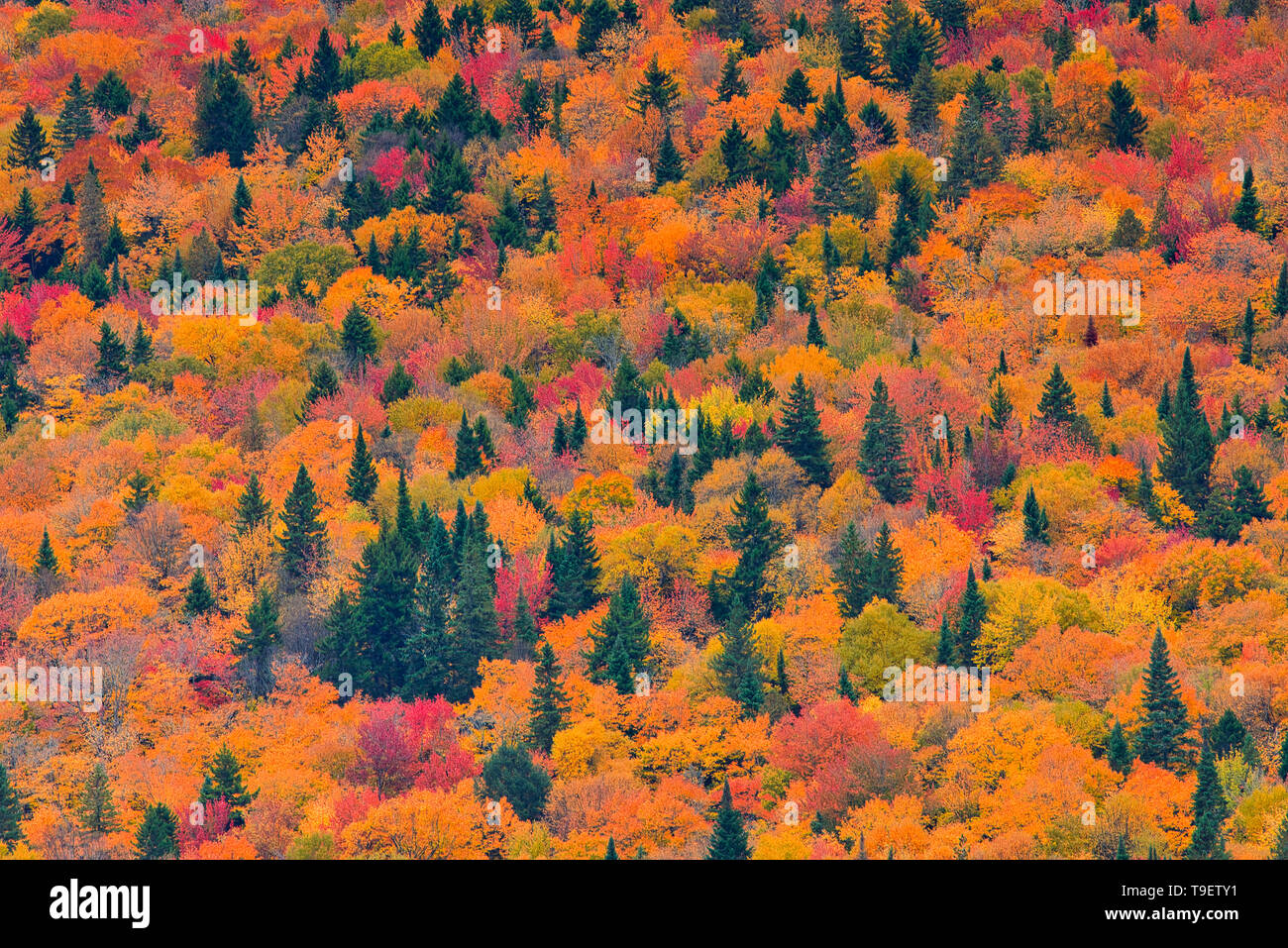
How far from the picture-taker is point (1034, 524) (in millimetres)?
94062

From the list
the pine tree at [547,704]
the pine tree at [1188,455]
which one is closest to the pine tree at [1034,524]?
the pine tree at [1188,455]

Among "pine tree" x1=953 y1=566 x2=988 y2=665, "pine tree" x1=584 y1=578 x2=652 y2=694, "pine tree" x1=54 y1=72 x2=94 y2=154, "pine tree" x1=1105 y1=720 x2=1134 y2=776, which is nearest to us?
"pine tree" x1=1105 y1=720 x2=1134 y2=776

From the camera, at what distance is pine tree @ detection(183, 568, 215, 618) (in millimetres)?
92438

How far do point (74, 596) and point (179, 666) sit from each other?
23.0 ft

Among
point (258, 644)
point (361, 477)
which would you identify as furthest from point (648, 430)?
point (258, 644)

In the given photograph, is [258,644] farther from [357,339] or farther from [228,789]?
[357,339]

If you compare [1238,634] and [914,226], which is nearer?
[1238,634]

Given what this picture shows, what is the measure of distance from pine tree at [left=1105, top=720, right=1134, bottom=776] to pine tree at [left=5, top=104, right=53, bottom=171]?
101 meters

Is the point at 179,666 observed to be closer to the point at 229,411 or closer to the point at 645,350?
the point at 229,411

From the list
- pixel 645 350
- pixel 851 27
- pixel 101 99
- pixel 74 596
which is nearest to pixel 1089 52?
pixel 851 27

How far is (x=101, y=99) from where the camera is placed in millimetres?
160000

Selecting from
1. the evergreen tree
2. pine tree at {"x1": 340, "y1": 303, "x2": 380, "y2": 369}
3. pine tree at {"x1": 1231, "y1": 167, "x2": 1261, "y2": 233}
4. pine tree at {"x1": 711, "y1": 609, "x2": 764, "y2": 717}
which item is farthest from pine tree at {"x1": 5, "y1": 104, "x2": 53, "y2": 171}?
pine tree at {"x1": 711, "y1": 609, "x2": 764, "y2": 717}

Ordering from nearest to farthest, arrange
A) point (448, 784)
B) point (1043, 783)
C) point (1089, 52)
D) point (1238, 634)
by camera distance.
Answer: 1. point (1043, 783)
2. point (448, 784)
3. point (1238, 634)
4. point (1089, 52)

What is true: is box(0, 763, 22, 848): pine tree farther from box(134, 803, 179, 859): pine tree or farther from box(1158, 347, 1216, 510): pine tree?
box(1158, 347, 1216, 510): pine tree
